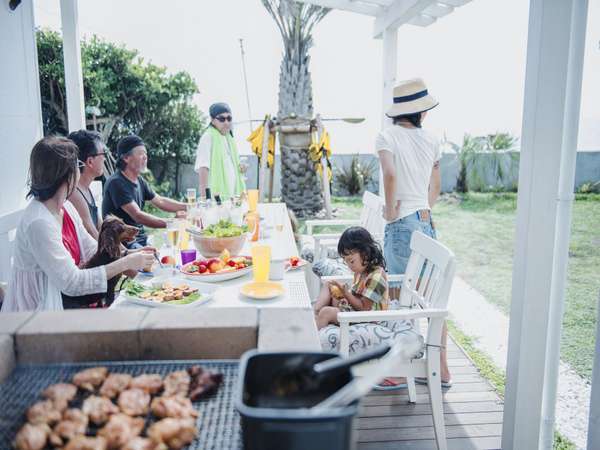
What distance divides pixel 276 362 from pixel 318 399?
12cm

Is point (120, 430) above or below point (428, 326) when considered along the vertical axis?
above

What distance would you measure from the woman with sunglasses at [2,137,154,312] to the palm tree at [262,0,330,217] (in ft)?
23.8

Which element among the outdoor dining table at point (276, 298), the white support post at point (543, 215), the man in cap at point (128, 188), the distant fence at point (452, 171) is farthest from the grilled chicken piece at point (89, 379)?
the distant fence at point (452, 171)

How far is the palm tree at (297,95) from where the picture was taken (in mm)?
9625

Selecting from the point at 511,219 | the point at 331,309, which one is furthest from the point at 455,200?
the point at 331,309

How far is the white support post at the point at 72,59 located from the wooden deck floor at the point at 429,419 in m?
3.84

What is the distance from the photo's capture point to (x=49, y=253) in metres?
2.17

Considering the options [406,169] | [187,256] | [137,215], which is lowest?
[187,256]

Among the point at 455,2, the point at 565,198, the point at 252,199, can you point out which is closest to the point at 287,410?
the point at 565,198

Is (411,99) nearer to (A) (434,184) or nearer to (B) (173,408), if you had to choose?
(A) (434,184)

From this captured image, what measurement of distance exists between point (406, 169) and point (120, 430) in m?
2.34

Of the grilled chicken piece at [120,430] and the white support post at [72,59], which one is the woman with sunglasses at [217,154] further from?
the grilled chicken piece at [120,430]

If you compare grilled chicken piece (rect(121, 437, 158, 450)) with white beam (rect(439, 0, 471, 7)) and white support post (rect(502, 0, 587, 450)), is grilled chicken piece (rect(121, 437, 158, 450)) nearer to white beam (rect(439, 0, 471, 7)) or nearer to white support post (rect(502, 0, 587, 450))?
white support post (rect(502, 0, 587, 450))

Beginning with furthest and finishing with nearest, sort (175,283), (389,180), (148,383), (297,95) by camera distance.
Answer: (297,95)
(389,180)
(175,283)
(148,383)
